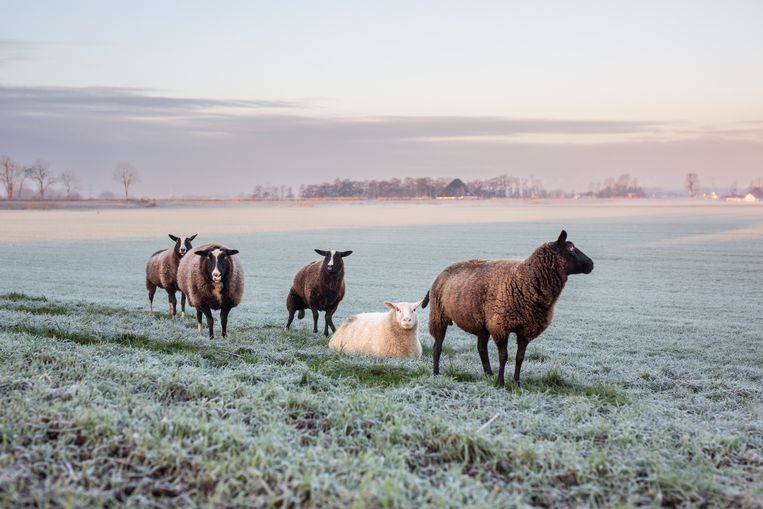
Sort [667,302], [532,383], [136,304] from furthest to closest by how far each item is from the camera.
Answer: [667,302] < [136,304] < [532,383]

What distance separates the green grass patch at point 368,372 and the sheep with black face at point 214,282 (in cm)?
466

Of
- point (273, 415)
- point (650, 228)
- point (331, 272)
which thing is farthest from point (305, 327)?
point (650, 228)

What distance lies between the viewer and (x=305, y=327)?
18.2 meters

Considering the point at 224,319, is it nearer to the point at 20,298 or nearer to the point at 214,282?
the point at 214,282

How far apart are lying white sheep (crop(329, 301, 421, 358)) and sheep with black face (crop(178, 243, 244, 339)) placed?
3.05 metres

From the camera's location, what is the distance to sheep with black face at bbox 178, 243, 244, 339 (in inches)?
618

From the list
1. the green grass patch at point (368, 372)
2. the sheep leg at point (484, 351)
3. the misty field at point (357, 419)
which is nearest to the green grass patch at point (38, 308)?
the misty field at point (357, 419)

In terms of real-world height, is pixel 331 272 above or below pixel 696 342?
above

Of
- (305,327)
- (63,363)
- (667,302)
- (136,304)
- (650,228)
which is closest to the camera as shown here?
(63,363)

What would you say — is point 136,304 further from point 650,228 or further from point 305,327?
point 650,228

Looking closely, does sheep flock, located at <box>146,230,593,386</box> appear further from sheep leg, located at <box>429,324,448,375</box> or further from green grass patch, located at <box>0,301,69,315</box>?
green grass patch, located at <box>0,301,69,315</box>

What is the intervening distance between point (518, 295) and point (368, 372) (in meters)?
2.65

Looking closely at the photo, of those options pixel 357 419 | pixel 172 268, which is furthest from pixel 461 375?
pixel 172 268

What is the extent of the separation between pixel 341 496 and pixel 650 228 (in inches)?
2926
